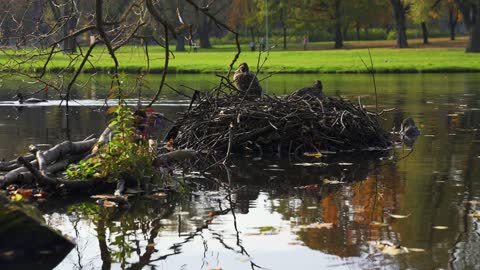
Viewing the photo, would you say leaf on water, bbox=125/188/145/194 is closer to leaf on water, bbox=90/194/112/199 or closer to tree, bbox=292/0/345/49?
leaf on water, bbox=90/194/112/199

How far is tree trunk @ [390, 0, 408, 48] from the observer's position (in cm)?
8125

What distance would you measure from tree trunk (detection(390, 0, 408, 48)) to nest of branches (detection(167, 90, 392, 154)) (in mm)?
66719

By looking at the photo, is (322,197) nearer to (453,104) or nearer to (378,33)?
(453,104)

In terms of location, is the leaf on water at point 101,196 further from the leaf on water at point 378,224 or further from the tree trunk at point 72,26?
the leaf on water at point 378,224

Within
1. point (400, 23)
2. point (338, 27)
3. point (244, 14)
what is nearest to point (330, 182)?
point (400, 23)

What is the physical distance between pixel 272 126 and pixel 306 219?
17.3ft

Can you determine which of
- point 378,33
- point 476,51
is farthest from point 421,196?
point 378,33

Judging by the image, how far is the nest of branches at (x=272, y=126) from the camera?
15.0 m

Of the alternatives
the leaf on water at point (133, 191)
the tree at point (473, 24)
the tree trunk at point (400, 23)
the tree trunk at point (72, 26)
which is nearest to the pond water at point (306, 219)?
the leaf on water at point (133, 191)

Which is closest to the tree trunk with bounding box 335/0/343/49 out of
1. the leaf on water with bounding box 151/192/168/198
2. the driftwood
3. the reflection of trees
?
the reflection of trees

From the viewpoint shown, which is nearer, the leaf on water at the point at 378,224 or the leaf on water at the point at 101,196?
the leaf on water at the point at 378,224

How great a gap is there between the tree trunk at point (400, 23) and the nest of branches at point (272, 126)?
6672 centimetres

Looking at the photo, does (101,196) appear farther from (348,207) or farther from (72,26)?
(72,26)

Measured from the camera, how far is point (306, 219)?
9.71m
